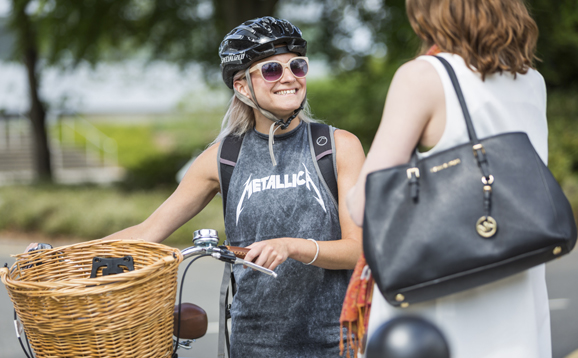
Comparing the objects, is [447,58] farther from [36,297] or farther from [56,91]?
[56,91]

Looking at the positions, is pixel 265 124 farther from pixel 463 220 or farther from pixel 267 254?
pixel 463 220

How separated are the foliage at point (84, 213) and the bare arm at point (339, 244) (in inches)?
288

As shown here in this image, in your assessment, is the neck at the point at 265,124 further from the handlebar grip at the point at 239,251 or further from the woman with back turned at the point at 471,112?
the woman with back turned at the point at 471,112

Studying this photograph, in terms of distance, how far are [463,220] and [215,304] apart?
538 centimetres

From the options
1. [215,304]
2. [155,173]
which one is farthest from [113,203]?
[215,304]

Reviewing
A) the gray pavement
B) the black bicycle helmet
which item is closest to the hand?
the black bicycle helmet

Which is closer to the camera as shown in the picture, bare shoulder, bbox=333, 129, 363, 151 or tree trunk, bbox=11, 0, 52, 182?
bare shoulder, bbox=333, 129, 363, 151

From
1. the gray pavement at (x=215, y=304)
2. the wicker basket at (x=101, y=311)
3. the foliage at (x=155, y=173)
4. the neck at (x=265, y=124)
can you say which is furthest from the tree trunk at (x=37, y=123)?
the wicker basket at (x=101, y=311)

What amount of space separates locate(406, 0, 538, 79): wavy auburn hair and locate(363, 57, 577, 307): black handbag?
198 mm

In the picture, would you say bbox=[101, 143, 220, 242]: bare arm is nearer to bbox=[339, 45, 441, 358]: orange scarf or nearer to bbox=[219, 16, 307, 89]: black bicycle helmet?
bbox=[219, 16, 307, 89]: black bicycle helmet

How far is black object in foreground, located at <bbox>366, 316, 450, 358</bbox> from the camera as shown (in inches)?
51.6

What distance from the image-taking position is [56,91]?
1573cm

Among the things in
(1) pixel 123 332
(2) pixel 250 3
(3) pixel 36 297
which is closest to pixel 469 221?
(1) pixel 123 332

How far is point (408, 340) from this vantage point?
1.32m
